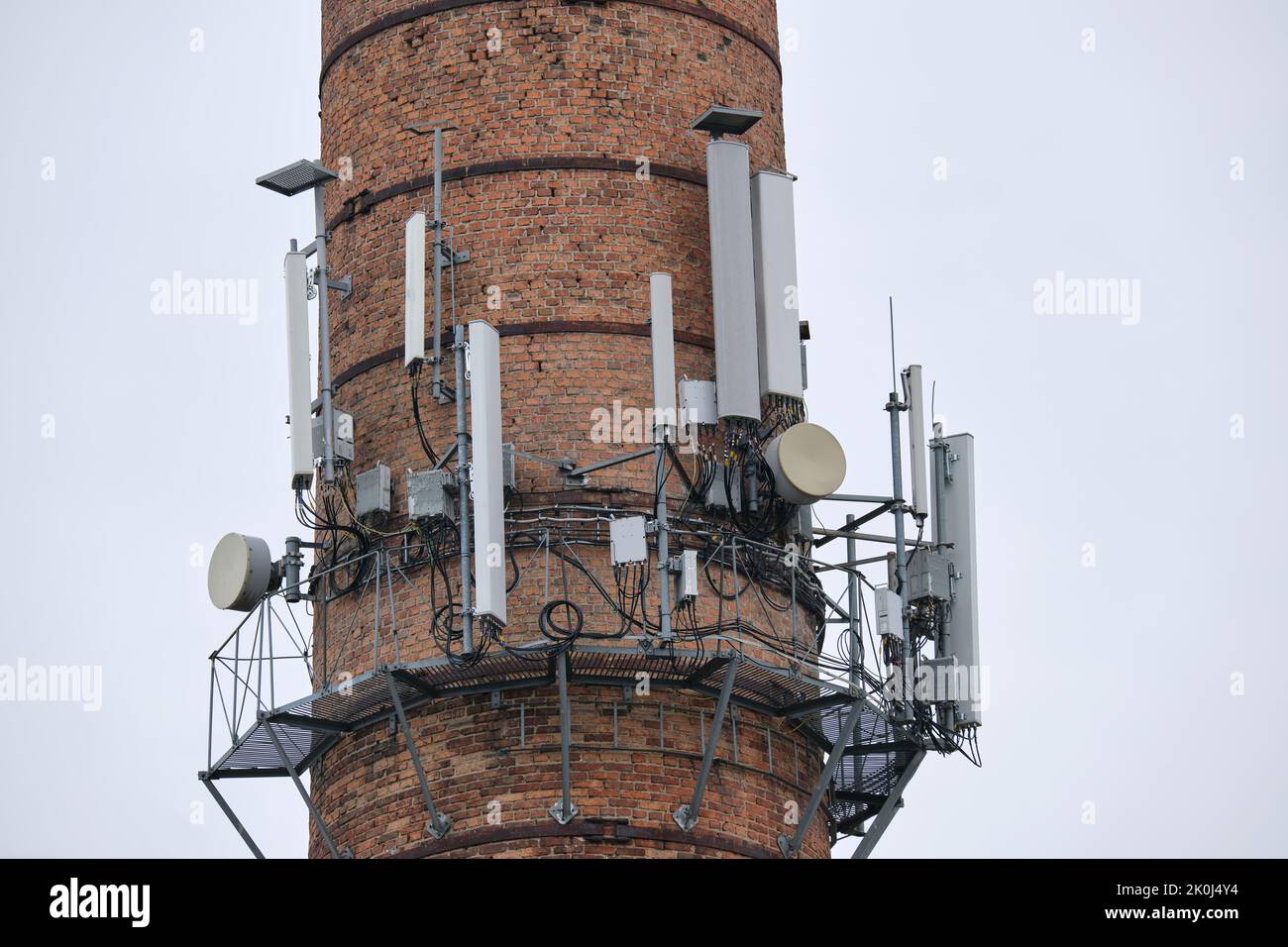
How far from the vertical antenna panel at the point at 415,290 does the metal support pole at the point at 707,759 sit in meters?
5.09

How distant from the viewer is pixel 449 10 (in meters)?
42.5

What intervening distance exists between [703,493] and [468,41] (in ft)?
20.3

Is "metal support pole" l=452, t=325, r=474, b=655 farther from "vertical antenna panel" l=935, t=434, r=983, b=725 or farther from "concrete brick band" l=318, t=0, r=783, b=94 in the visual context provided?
"vertical antenna panel" l=935, t=434, r=983, b=725

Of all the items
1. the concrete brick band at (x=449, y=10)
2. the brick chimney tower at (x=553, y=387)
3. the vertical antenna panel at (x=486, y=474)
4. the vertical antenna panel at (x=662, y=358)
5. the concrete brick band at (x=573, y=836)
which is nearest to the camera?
the vertical antenna panel at (x=486, y=474)

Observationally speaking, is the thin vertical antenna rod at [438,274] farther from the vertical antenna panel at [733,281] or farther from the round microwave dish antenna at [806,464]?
the round microwave dish antenna at [806,464]

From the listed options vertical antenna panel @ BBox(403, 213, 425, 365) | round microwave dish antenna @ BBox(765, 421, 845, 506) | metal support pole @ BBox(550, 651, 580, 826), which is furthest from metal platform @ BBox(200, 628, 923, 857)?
vertical antenna panel @ BBox(403, 213, 425, 365)

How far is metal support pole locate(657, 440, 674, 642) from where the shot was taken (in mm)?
38750

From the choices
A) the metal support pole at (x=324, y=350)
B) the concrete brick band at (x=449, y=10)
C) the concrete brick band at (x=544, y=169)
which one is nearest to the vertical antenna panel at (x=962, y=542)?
the concrete brick band at (x=544, y=169)

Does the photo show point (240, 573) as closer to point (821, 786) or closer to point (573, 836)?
point (573, 836)

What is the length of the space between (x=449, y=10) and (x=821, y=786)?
33.6ft

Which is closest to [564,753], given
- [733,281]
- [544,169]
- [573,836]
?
[573,836]

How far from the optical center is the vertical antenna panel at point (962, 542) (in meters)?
41.6

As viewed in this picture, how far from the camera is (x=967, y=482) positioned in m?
42.4

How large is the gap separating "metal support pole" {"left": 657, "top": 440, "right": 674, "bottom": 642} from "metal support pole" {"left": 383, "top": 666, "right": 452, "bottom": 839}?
2934mm
